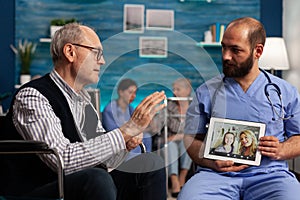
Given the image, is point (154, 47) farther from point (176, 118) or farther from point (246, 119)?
point (246, 119)

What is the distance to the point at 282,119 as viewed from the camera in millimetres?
2166

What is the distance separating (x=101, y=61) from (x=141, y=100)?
0.20 m

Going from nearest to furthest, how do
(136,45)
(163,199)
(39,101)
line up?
1. (136,45)
2. (39,101)
3. (163,199)

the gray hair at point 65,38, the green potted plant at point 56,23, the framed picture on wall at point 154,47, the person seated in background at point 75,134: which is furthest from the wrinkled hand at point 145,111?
the green potted plant at point 56,23

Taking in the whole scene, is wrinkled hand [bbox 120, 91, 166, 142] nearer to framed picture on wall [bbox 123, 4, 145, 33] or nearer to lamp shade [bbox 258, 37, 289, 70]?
lamp shade [bbox 258, 37, 289, 70]

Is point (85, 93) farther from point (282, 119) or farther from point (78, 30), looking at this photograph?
point (282, 119)

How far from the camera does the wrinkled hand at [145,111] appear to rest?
1653 millimetres

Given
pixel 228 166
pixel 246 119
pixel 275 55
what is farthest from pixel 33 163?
pixel 275 55

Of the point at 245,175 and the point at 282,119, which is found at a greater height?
the point at 282,119

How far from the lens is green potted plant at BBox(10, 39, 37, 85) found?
5320 mm

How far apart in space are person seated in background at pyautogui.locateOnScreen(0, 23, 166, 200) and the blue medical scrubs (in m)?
0.18

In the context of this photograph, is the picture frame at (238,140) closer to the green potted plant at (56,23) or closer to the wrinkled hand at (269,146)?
the wrinkled hand at (269,146)

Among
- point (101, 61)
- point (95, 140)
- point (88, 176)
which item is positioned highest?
point (101, 61)

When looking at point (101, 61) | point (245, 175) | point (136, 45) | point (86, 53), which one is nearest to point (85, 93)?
point (86, 53)
